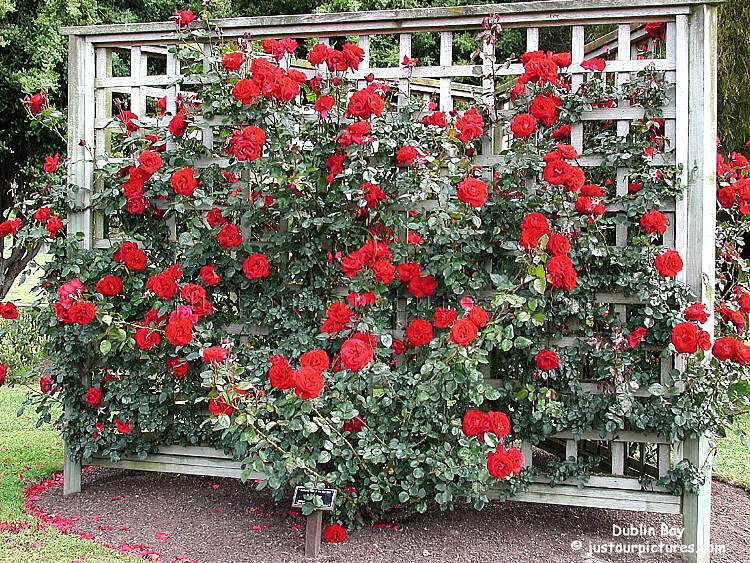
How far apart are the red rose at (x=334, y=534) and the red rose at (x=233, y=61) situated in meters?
1.89

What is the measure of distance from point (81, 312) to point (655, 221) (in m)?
2.30

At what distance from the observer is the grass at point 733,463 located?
163 inches

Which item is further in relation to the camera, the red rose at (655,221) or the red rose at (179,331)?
the red rose at (655,221)

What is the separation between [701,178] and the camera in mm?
2949

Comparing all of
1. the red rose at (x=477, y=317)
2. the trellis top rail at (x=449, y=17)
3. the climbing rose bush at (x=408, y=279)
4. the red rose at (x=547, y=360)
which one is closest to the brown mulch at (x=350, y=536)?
the climbing rose bush at (x=408, y=279)

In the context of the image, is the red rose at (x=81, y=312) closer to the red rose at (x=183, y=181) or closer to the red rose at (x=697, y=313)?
the red rose at (x=183, y=181)

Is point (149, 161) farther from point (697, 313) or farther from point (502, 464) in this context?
point (697, 313)

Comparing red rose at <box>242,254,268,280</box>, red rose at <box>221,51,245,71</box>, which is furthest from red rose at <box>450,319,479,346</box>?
red rose at <box>221,51,245,71</box>

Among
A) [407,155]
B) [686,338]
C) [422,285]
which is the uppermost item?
[407,155]

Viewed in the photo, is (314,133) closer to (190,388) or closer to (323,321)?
(323,321)

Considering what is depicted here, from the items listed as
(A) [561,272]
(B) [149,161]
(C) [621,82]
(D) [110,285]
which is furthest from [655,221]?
(D) [110,285]

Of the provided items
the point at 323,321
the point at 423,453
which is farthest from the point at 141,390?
the point at 423,453

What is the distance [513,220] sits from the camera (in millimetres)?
3031

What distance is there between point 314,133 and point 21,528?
6.81 feet
